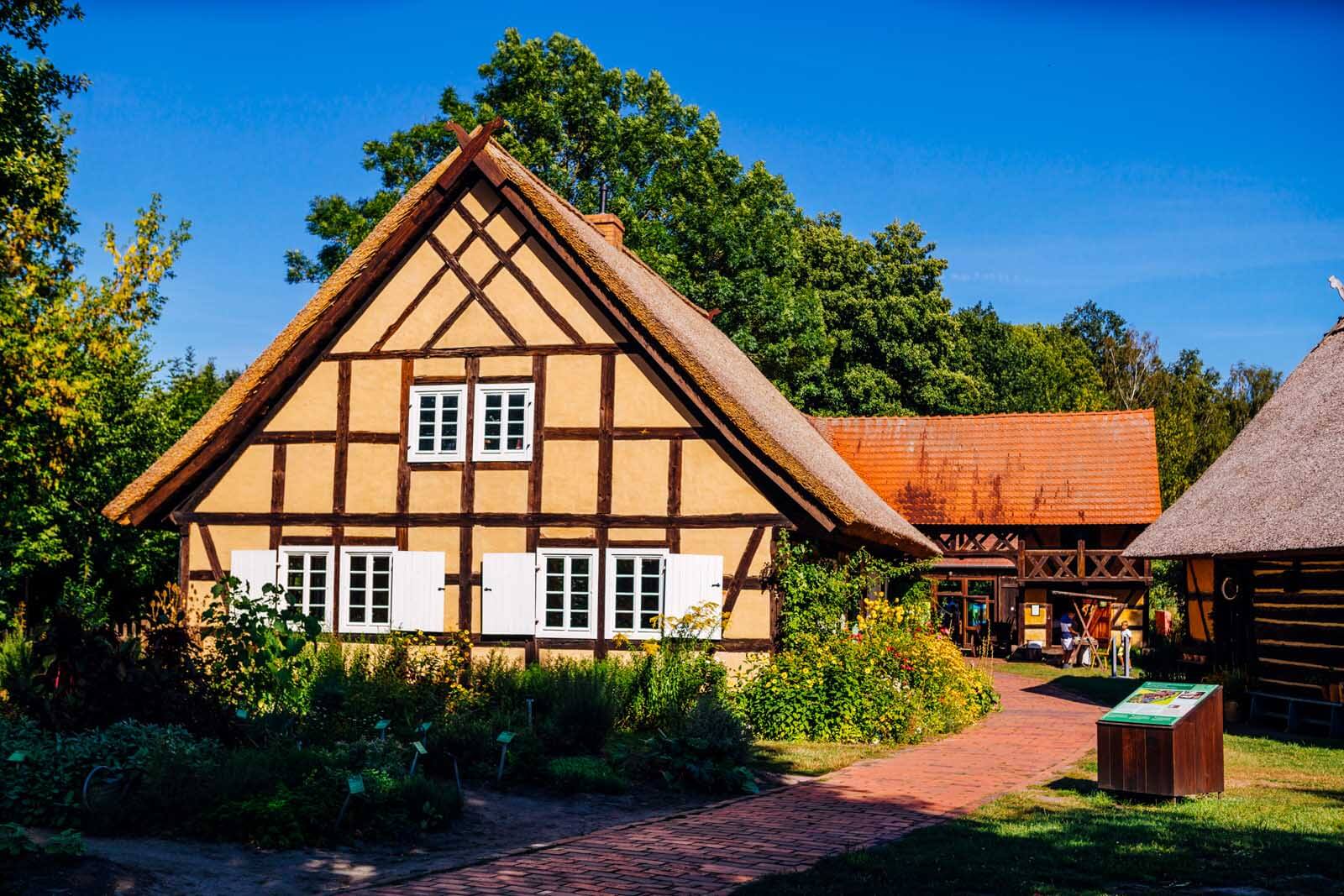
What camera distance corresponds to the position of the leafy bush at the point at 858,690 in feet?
49.5

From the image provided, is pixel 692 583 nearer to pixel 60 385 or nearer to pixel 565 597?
pixel 565 597

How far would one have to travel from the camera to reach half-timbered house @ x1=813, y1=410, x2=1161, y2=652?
30.1 m

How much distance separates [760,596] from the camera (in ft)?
55.9

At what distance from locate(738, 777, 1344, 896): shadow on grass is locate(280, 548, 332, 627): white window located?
1132 cm

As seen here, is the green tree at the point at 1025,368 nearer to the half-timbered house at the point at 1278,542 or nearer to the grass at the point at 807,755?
the half-timbered house at the point at 1278,542

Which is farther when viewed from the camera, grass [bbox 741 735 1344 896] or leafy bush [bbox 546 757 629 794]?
leafy bush [bbox 546 757 629 794]

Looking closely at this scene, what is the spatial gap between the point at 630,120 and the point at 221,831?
27186 millimetres

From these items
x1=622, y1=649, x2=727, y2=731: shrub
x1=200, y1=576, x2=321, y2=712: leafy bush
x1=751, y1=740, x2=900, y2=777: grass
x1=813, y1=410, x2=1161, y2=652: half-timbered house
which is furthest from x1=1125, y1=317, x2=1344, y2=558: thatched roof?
x1=200, y1=576, x2=321, y2=712: leafy bush

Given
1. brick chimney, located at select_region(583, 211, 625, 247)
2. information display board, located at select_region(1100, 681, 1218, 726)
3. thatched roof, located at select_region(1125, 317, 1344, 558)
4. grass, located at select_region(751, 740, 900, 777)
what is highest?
brick chimney, located at select_region(583, 211, 625, 247)

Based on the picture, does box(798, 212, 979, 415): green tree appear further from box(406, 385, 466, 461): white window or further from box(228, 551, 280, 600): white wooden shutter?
box(228, 551, 280, 600): white wooden shutter

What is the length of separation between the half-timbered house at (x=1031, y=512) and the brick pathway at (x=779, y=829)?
50.5ft

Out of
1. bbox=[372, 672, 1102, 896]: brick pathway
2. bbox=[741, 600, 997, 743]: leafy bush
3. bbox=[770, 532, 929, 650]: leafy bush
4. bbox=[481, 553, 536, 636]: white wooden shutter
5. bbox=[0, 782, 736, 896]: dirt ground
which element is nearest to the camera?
bbox=[0, 782, 736, 896]: dirt ground

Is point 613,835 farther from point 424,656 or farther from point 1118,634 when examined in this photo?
point 1118,634

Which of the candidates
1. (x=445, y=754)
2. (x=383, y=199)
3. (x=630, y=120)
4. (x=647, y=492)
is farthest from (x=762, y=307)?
(x=445, y=754)
